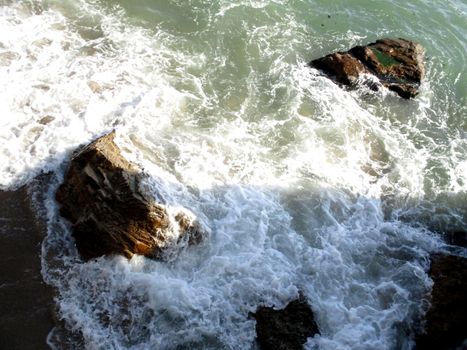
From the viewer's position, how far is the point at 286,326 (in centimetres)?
765

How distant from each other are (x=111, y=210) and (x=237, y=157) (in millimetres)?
3342

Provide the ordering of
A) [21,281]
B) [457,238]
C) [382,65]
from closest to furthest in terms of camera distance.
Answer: [21,281]
[457,238]
[382,65]

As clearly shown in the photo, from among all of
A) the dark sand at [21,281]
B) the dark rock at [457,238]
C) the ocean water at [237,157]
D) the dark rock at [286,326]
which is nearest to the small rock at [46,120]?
the ocean water at [237,157]

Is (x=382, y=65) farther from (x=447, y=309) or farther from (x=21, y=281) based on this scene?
(x=21, y=281)

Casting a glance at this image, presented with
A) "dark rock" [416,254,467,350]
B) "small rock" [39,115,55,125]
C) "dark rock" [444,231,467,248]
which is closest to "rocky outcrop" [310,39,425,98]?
"dark rock" [444,231,467,248]

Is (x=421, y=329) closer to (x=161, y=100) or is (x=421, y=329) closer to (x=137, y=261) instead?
(x=137, y=261)

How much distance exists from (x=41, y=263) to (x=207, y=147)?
4272mm

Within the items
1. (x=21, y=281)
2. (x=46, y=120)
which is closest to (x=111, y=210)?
(x=21, y=281)

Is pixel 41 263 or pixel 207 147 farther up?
pixel 207 147

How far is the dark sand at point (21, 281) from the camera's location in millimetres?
6863

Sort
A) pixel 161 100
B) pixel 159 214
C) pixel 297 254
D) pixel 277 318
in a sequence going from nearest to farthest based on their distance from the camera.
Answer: pixel 277 318 → pixel 159 214 → pixel 297 254 → pixel 161 100

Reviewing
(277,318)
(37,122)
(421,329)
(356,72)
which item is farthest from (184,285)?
(356,72)

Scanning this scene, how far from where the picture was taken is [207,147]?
10.2 metres

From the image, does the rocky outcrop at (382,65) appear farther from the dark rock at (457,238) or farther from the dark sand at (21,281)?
the dark sand at (21,281)
